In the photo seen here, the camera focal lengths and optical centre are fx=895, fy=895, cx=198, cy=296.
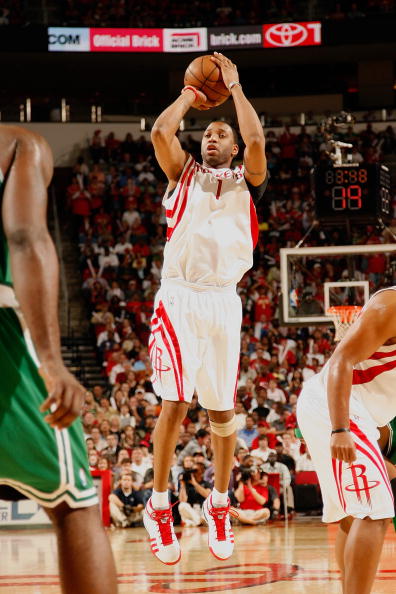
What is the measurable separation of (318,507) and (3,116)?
14740 mm

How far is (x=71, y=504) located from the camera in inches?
118

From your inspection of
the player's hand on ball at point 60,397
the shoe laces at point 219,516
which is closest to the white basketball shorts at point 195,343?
the shoe laces at point 219,516

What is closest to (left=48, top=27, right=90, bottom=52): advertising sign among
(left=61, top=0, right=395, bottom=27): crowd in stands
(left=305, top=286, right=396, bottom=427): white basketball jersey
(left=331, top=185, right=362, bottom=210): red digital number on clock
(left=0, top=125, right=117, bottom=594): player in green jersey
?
(left=61, top=0, right=395, bottom=27): crowd in stands

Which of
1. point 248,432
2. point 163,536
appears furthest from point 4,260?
point 248,432

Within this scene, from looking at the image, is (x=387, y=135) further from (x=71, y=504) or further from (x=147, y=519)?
(x=71, y=504)

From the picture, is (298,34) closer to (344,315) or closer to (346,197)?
(346,197)

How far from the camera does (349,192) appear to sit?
1342 cm

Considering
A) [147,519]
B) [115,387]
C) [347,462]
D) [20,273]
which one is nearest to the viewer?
[20,273]

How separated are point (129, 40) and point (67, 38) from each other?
167 centimetres

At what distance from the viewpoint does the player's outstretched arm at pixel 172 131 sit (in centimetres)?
615

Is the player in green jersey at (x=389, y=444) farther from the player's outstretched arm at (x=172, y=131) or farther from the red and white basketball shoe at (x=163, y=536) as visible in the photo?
the player's outstretched arm at (x=172, y=131)

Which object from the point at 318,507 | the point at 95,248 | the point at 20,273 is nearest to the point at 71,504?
the point at 20,273

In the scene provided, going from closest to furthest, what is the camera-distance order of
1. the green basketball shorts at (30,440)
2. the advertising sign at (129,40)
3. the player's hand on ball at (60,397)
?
1. the player's hand on ball at (60,397)
2. the green basketball shorts at (30,440)
3. the advertising sign at (129,40)

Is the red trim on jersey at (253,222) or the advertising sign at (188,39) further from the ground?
the advertising sign at (188,39)
